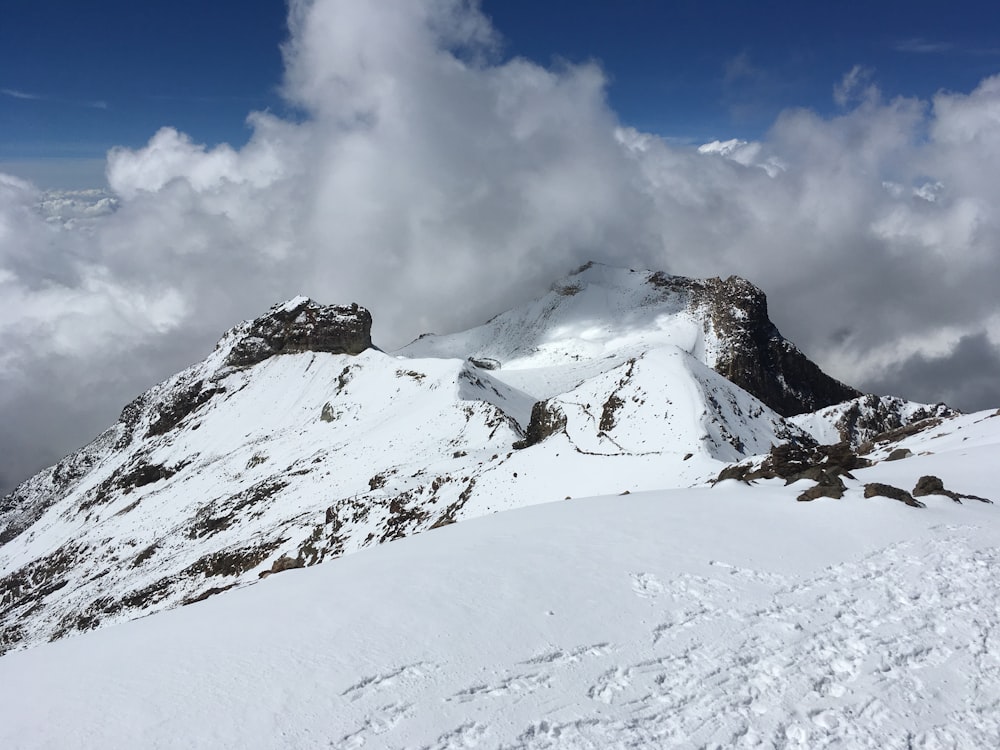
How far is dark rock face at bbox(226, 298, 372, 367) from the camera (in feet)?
336

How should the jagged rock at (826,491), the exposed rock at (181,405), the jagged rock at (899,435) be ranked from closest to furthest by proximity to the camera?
1. the jagged rock at (826,491)
2. the jagged rock at (899,435)
3. the exposed rock at (181,405)

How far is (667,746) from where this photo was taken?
7.61 metres

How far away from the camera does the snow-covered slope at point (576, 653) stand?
7.86 m

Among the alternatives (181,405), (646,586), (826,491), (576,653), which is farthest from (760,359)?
(576,653)

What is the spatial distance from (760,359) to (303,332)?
325ft

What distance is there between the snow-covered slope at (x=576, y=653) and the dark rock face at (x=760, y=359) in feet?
415

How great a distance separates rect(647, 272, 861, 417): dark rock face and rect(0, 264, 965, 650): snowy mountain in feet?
1.64

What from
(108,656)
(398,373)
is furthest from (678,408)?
(398,373)

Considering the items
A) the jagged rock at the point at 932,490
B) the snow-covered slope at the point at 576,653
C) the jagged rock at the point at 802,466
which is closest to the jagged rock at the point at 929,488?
the jagged rock at the point at 932,490

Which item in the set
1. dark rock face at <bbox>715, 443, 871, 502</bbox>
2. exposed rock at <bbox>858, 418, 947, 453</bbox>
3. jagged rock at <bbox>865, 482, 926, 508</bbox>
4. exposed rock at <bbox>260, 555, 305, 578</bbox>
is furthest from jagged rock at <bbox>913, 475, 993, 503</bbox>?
exposed rock at <bbox>260, 555, 305, 578</bbox>

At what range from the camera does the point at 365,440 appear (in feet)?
232

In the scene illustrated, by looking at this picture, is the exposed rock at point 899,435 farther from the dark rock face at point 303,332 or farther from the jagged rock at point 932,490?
the dark rock face at point 303,332

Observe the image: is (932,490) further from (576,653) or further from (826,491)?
(576,653)

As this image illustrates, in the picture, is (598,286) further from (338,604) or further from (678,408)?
(338,604)
